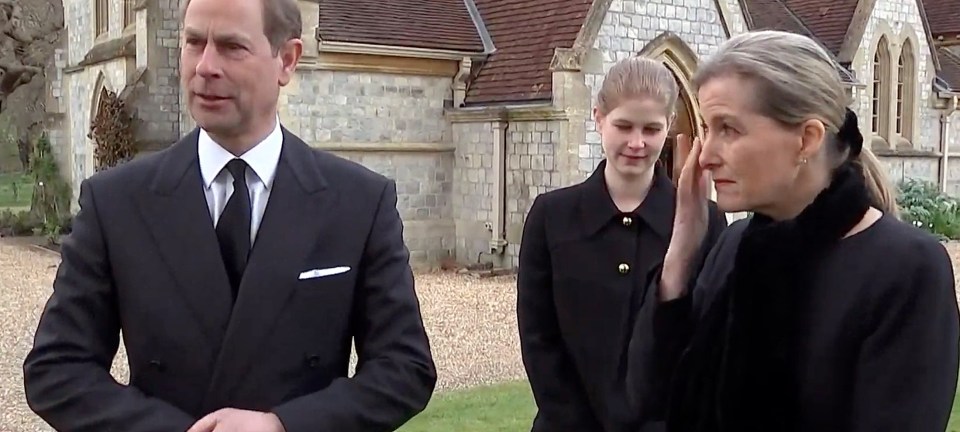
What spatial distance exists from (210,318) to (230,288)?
0.23 feet

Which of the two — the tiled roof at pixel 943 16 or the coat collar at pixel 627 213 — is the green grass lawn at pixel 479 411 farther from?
the tiled roof at pixel 943 16

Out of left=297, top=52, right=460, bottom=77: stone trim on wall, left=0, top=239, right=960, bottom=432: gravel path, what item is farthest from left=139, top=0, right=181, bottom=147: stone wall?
left=297, top=52, right=460, bottom=77: stone trim on wall

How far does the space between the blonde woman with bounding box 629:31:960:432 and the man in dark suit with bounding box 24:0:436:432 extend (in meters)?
0.69

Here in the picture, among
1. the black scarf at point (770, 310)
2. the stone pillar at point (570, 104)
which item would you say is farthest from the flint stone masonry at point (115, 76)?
the black scarf at point (770, 310)

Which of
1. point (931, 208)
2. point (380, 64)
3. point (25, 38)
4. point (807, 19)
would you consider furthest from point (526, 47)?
point (25, 38)

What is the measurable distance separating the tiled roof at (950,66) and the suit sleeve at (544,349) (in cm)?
2119

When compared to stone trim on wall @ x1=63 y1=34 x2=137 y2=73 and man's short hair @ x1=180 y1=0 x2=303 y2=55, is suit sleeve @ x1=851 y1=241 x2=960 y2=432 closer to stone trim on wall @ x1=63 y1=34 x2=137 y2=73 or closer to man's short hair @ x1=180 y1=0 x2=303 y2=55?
man's short hair @ x1=180 y1=0 x2=303 y2=55

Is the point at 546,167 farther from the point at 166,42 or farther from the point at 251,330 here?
the point at 251,330

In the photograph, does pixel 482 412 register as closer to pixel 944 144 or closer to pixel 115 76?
pixel 115 76

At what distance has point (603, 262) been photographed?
3.05 metres

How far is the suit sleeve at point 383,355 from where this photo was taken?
203 cm

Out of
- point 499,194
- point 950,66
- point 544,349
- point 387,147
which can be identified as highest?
point 950,66

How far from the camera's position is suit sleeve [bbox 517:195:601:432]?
3.01 m

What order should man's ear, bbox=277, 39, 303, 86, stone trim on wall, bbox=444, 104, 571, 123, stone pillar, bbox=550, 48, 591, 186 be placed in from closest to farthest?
man's ear, bbox=277, 39, 303, 86
stone pillar, bbox=550, 48, 591, 186
stone trim on wall, bbox=444, 104, 571, 123
